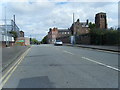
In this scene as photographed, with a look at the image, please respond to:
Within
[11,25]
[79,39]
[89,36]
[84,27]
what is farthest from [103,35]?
[84,27]

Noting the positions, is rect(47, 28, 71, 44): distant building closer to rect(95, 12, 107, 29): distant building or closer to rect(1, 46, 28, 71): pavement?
rect(95, 12, 107, 29): distant building

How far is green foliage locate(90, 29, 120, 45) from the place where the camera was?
36.7 metres

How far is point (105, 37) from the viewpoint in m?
41.4

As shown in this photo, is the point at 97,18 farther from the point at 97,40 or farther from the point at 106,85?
the point at 106,85

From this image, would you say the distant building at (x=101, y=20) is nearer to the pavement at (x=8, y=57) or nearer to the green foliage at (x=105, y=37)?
the green foliage at (x=105, y=37)

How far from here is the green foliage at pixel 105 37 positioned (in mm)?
36719

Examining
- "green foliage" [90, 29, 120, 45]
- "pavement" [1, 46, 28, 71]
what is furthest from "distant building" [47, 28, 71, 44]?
"pavement" [1, 46, 28, 71]

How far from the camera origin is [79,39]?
2457 inches

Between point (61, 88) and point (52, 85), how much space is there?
1.83ft

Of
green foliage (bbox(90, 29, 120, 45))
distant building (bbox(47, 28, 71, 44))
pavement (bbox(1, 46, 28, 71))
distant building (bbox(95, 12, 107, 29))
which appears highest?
distant building (bbox(95, 12, 107, 29))

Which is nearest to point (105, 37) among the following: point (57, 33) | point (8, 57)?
point (8, 57)

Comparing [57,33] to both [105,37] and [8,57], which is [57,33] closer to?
[105,37]

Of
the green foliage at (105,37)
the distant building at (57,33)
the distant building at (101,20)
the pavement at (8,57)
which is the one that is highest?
the distant building at (101,20)

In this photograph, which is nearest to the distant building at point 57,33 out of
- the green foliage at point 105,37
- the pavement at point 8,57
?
the green foliage at point 105,37
